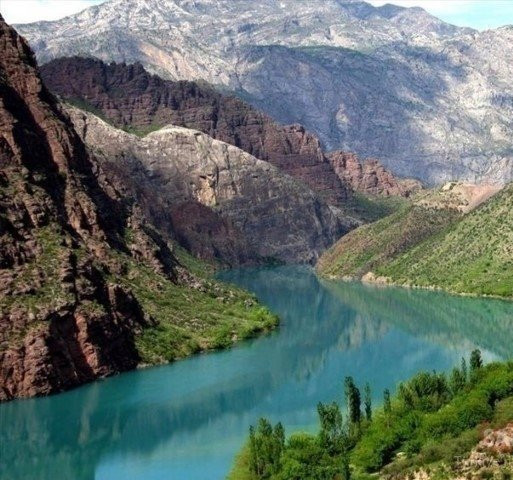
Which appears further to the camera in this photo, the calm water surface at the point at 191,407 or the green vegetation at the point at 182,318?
the green vegetation at the point at 182,318

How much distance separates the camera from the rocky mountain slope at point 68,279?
437ft

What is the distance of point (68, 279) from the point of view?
5664 inches

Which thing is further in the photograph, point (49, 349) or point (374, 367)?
point (374, 367)

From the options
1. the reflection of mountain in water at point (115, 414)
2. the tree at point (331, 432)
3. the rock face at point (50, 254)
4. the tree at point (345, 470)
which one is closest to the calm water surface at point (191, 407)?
the reflection of mountain in water at point (115, 414)

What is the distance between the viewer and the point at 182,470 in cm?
9919

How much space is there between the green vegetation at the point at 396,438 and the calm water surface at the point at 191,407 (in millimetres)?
7744

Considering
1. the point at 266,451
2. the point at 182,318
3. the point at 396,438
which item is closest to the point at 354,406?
the point at 396,438

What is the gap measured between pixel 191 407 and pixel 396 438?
4124 centimetres

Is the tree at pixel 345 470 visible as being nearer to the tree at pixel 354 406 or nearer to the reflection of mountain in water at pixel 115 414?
the tree at pixel 354 406

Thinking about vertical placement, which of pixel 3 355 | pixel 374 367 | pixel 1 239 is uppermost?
pixel 1 239

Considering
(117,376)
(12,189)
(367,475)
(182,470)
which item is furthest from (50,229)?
(367,475)

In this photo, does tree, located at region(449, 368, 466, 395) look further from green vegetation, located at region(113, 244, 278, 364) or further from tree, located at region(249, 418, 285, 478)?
green vegetation, located at region(113, 244, 278, 364)

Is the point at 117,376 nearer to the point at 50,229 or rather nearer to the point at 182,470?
the point at 50,229

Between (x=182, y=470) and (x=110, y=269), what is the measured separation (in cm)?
7308
